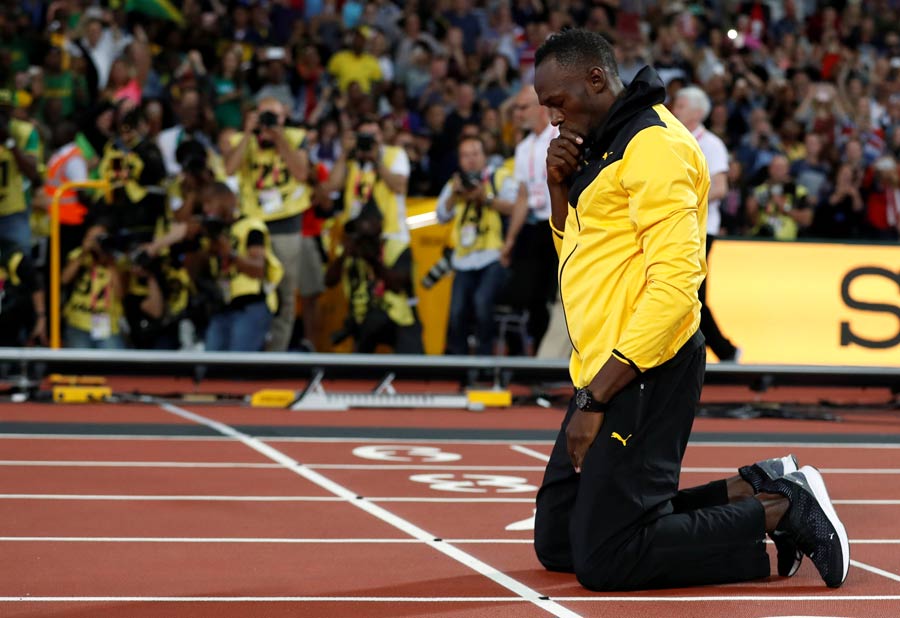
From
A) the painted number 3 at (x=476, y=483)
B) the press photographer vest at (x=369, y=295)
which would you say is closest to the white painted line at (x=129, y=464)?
the painted number 3 at (x=476, y=483)

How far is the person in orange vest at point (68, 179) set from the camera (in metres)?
14.0

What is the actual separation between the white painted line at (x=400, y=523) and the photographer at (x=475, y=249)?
3.51 meters

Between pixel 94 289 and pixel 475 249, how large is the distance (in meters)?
3.30

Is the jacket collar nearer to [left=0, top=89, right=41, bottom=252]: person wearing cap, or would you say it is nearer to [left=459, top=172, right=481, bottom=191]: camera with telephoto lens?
[left=459, top=172, right=481, bottom=191]: camera with telephoto lens

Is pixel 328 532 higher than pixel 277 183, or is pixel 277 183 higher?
pixel 277 183

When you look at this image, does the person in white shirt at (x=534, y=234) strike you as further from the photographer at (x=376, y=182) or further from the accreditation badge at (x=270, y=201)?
the accreditation badge at (x=270, y=201)

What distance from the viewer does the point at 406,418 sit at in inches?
450

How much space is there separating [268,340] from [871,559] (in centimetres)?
885

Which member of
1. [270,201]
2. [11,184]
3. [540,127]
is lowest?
[270,201]

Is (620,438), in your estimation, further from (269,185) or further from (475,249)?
(269,185)

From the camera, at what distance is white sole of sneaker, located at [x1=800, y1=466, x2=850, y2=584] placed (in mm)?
5391

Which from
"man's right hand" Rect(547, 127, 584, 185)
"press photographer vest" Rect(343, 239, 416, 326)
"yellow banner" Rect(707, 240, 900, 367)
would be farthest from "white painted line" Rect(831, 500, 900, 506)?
"press photographer vest" Rect(343, 239, 416, 326)

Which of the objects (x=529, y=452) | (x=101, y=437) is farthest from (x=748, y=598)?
(x=101, y=437)

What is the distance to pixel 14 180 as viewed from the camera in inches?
544
